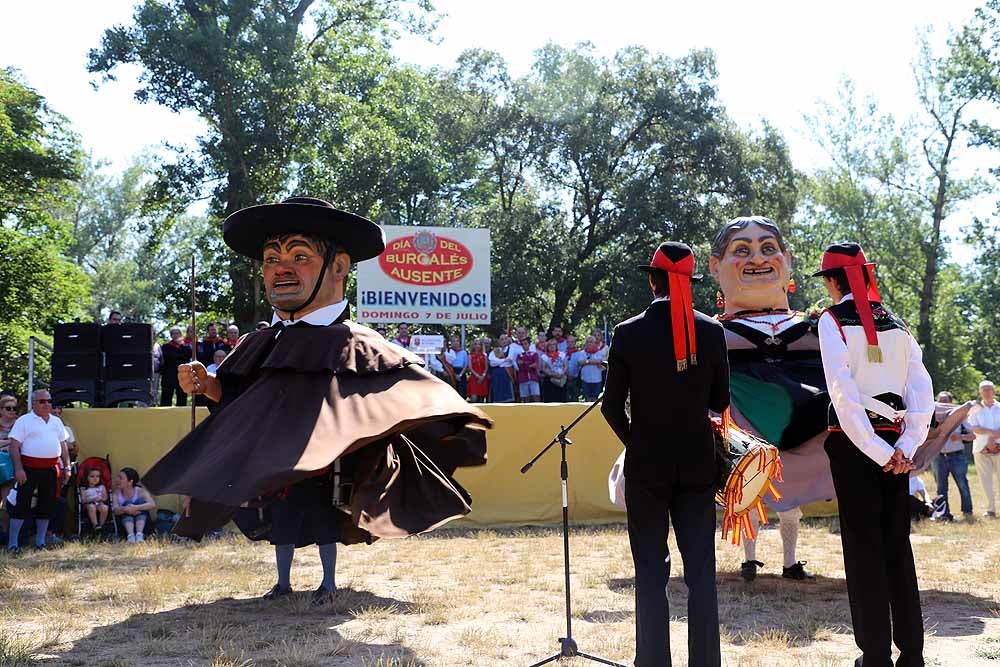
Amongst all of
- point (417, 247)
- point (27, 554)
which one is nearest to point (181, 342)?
point (417, 247)

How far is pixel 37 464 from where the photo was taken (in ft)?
32.6

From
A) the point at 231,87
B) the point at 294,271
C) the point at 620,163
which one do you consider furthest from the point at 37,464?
the point at 620,163

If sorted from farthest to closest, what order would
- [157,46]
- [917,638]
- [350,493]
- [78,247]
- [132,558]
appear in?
[78,247] < [157,46] < [132,558] < [350,493] < [917,638]

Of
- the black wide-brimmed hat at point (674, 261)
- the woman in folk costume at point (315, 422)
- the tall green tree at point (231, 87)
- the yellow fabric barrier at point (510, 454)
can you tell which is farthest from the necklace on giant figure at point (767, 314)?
the tall green tree at point (231, 87)

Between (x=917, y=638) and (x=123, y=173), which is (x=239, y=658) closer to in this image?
(x=917, y=638)

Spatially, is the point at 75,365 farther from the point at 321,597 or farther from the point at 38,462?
the point at 321,597

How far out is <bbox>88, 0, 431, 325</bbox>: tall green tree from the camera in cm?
2292

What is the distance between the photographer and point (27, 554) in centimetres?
949

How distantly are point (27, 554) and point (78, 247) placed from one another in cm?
3839

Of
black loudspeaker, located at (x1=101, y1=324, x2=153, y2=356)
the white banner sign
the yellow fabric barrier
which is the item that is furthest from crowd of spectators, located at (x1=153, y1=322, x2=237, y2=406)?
the white banner sign

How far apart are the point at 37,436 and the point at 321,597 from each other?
16.0 feet

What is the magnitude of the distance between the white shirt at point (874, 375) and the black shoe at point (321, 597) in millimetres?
3650

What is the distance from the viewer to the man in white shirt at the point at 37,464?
32.4 ft

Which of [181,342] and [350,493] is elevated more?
[181,342]
